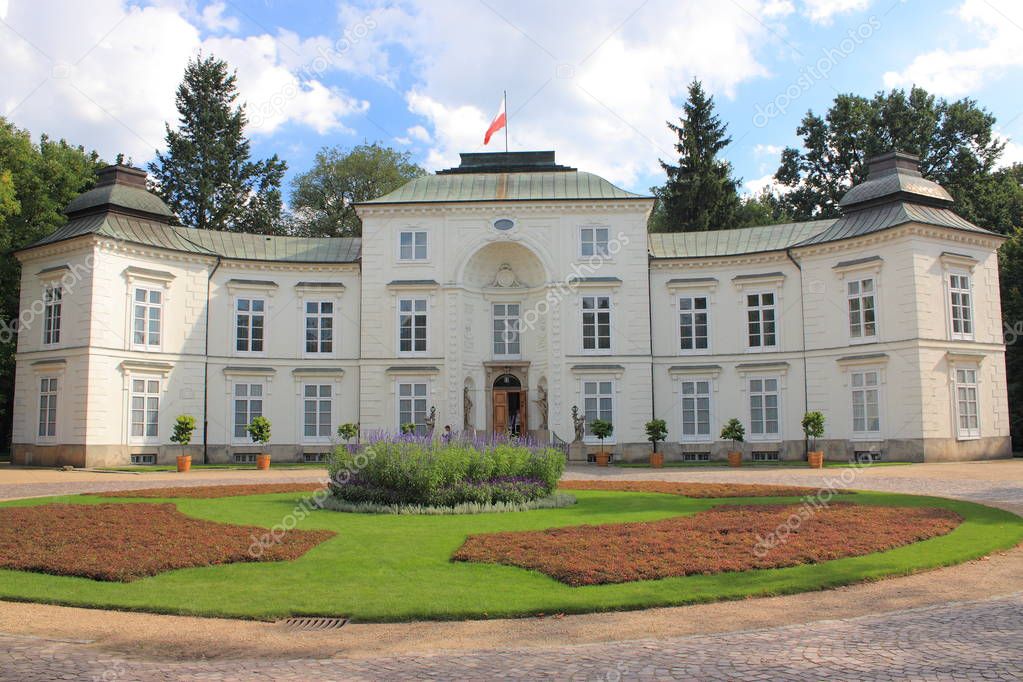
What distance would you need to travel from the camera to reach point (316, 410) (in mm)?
35875

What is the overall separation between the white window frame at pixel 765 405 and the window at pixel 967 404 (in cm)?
649

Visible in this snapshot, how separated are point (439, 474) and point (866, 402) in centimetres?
2130

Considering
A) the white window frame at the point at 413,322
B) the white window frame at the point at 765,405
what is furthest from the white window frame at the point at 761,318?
the white window frame at the point at 413,322

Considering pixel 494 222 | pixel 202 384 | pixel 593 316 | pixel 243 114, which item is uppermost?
pixel 243 114

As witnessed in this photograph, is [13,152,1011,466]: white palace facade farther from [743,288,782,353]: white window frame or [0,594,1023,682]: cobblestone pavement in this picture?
[0,594,1023,682]: cobblestone pavement

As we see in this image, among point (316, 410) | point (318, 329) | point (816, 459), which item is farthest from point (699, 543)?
point (318, 329)

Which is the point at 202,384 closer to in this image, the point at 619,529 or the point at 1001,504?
the point at 619,529

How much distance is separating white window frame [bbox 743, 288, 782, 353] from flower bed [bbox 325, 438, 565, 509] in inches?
779

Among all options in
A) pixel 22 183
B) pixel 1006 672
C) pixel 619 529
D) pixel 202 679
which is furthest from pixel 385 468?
pixel 22 183

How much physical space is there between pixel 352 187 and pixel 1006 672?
178 feet

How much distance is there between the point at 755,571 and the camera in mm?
10094

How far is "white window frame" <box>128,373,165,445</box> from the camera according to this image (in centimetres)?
3209

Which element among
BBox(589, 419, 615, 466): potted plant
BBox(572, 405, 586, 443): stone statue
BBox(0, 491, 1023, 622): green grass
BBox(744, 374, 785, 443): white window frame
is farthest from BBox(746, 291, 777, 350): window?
BBox(0, 491, 1023, 622): green grass

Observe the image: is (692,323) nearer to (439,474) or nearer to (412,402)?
(412,402)
